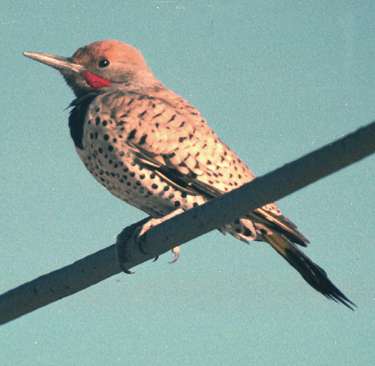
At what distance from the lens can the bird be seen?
616cm

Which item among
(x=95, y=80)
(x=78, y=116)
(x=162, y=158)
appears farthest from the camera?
(x=95, y=80)

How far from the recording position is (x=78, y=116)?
6898 millimetres

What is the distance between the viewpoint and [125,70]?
766 centimetres

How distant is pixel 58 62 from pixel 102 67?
0.41 metres

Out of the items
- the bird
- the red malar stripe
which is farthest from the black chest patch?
the red malar stripe

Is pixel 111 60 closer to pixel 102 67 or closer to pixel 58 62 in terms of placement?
pixel 102 67

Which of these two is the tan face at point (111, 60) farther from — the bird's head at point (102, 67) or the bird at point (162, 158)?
the bird at point (162, 158)

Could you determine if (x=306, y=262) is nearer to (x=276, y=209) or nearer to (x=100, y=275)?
(x=276, y=209)

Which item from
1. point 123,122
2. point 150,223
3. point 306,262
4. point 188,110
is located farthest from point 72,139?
point 306,262

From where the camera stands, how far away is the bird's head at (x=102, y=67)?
750 centimetres

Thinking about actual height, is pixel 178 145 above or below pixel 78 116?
below

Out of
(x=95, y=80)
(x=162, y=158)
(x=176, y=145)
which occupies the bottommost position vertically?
(x=162, y=158)

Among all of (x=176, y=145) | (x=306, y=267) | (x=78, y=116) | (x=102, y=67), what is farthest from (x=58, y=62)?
(x=306, y=267)

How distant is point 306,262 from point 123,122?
188cm
